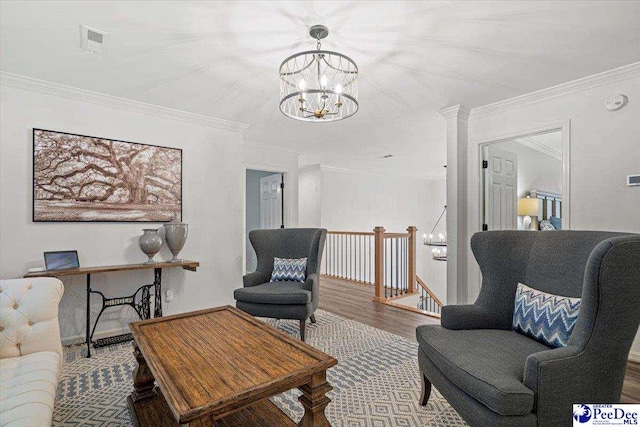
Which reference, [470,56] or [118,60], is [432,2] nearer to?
[470,56]

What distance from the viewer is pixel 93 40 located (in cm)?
224

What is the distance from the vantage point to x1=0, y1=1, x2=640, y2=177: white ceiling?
6.32 feet

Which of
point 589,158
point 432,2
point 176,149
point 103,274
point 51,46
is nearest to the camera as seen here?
point 432,2

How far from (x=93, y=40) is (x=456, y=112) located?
3.41 meters

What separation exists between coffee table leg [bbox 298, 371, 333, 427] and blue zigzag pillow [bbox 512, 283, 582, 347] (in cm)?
116

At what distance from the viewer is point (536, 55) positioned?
2.45 m

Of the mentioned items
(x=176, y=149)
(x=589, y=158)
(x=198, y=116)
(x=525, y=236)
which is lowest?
(x=525, y=236)

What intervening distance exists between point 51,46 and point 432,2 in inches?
105

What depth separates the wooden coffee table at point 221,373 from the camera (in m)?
1.23

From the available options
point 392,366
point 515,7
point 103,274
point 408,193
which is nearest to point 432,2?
point 515,7

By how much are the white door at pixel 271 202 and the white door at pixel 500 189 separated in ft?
10.7

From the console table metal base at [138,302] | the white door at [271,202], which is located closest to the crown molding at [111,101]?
the white door at [271,202]

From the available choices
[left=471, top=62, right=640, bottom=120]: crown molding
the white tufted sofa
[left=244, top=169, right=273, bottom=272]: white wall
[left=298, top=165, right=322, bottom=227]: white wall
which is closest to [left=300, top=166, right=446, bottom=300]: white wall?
[left=298, top=165, right=322, bottom=227]: white wall

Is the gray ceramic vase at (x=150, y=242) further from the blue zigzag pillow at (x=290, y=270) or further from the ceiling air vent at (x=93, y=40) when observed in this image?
the ceiling air vent at (x=93, y=40)
